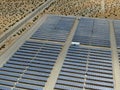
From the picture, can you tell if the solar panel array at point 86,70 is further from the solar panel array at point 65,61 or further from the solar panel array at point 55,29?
the solar panel array at point 55,29

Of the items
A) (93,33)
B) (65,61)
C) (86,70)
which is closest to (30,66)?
(65,61)

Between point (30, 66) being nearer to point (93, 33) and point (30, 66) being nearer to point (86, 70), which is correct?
point (86, 70)

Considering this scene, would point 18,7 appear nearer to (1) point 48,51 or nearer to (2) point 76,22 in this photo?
(2) point 76,22

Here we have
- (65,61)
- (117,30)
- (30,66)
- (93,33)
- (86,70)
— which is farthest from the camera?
(117,30)

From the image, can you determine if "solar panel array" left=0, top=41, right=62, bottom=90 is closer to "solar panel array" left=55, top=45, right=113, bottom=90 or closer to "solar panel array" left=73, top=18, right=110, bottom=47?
"solar panel array" left=55, top=45, right=113, bottom=90

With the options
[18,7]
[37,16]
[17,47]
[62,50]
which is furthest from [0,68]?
[18,7]

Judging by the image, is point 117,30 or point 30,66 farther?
point 117,30

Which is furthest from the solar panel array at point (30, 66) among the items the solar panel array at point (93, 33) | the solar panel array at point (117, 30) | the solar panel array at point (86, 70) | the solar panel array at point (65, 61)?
the solar panel array at point (117, 30)
